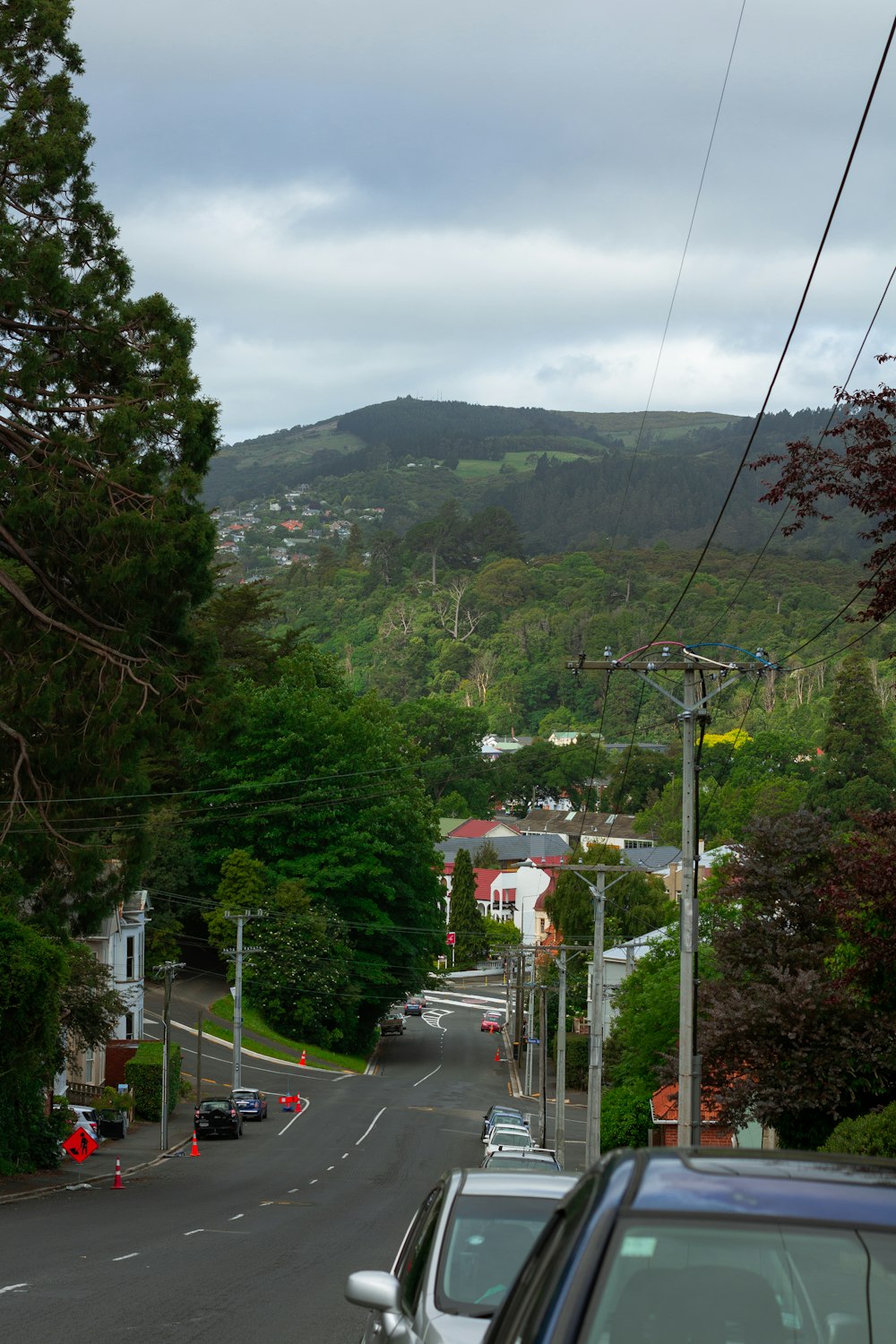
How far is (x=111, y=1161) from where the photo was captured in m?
41.7

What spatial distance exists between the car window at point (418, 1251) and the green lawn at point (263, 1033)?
6593cm

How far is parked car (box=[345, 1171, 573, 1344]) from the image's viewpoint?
22.6 ft

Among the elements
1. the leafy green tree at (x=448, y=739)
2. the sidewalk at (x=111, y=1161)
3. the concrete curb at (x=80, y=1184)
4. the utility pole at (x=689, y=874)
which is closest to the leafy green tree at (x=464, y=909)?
the leafy green tree at (x=448, y=739)

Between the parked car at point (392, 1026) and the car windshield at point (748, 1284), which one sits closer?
the car windshield at point (748, 1284)

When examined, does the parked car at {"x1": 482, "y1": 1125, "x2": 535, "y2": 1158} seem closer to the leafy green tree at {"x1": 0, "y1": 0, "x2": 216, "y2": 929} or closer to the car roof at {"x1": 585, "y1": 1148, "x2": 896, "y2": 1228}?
the leafy green tree at {"x1": 0, "y1": 0, "x2": 216, "y2": 929}

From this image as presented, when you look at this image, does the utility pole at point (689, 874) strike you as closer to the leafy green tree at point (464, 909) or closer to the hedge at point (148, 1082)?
the hedge at point (148, 1082)

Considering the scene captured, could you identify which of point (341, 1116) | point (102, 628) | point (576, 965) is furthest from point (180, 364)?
point (576, 965)

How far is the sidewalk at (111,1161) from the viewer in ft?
110

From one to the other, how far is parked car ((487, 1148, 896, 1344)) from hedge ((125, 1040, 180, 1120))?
53817 millimetres

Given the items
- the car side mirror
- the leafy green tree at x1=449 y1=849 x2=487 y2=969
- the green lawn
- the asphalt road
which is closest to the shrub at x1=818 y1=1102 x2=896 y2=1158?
the asphalt road

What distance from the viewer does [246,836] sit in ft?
249

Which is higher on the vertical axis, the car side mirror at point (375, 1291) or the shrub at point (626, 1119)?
the car side mirror at point (375, 1291)

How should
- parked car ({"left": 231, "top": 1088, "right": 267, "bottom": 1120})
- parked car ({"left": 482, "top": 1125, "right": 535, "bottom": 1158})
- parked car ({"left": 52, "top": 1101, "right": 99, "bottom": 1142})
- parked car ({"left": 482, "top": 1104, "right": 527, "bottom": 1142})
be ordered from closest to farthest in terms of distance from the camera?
parked car ({"left": 482, "top": 1125, "right": 535, "bottom": 1158}) → parked car ({"left": 52, "top": 1101, "right": 99, "bottom": 1142}) → parked car ({"left": 482, "top": 1104, "right": 527, "bottom": 1142}) → parked car ({"left": 231, "top": 1088, "right": 267, "bottom": 1120})

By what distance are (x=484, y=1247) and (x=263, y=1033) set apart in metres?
69.4
